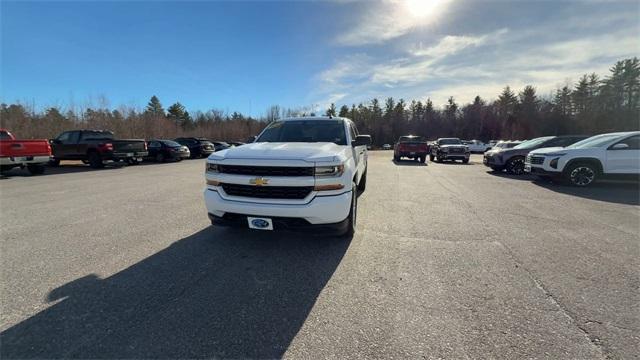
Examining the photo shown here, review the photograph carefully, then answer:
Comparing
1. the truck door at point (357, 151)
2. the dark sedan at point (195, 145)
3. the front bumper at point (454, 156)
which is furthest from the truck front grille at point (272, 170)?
the dark sedan at point (195, 145)

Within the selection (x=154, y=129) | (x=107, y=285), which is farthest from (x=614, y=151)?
(x=154, y=129)

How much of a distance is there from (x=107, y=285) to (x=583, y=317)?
463 centimetres

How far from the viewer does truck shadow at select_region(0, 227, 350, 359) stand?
2199mm

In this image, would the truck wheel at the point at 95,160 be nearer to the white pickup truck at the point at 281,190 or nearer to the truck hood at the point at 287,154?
the truck hood at the point at 287,154

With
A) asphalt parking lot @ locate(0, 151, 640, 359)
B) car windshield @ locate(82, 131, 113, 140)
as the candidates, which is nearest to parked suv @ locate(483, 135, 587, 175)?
asphalt parking lot @ locate(0, 151, 640, 359)

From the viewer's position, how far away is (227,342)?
225cm

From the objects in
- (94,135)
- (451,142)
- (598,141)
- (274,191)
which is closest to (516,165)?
(598,141)

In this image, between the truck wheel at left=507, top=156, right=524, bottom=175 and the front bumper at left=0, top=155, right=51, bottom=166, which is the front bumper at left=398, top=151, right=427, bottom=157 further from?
the front bumper at left=0, top=155, right=51, bottom=166

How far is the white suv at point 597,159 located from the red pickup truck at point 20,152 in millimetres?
19746

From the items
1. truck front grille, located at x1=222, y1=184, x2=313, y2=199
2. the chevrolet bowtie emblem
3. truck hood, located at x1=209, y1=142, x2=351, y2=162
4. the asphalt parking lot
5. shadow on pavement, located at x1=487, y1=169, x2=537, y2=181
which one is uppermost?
truck hood, located at x1=209, y1=142, x2=351, y2=162

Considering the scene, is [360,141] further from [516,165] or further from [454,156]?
[454,156]

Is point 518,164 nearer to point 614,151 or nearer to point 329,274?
point 614,151

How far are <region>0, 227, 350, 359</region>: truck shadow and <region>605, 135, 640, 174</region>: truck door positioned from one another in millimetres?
10227

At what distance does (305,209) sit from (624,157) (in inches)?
432
